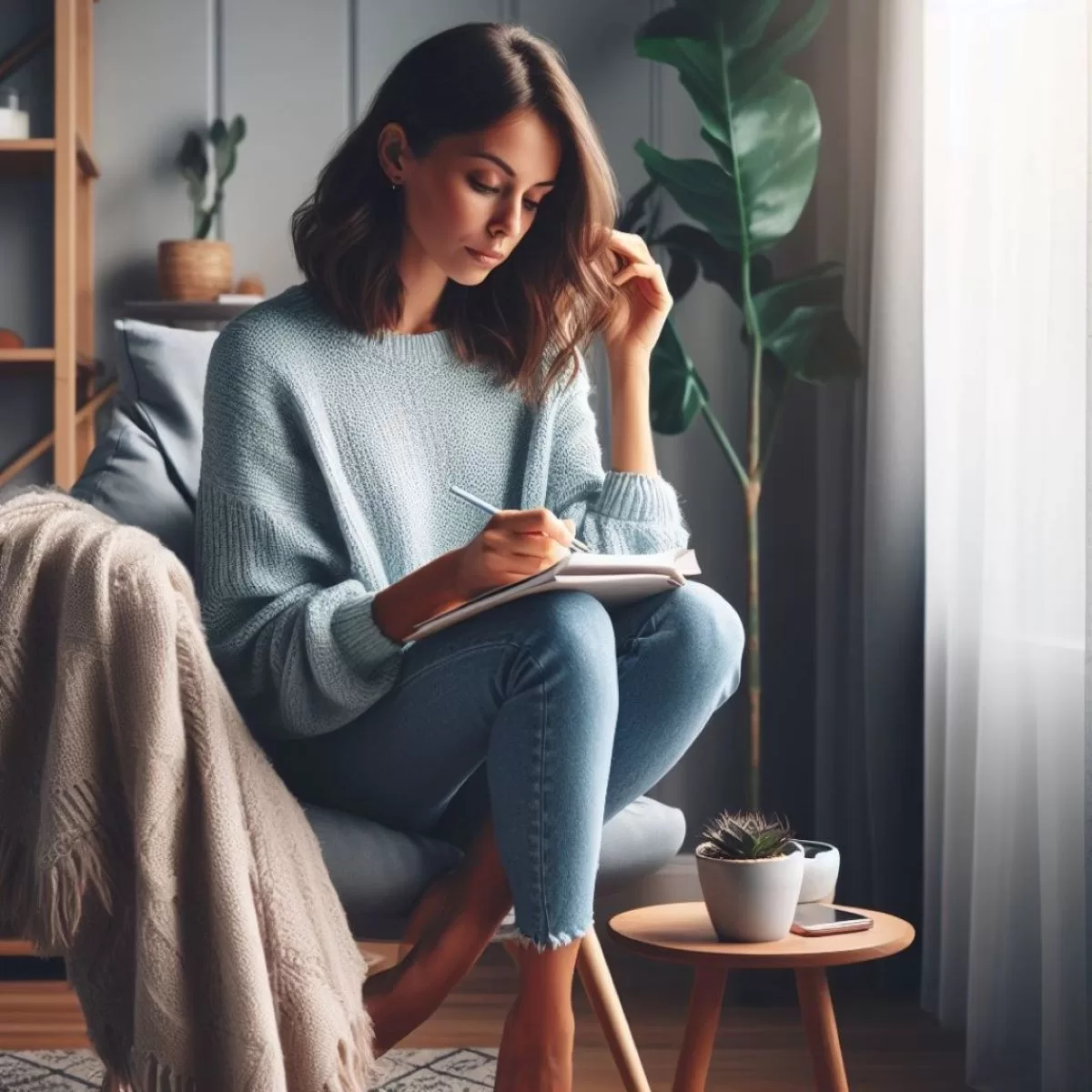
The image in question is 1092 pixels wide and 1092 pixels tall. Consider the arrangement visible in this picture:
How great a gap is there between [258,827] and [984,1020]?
3.81 ft

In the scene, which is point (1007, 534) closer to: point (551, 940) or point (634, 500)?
point (634, 500)

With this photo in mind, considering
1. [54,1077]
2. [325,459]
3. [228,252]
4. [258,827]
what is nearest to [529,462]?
[325,459]

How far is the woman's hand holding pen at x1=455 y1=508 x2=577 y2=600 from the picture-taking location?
1.33 metres

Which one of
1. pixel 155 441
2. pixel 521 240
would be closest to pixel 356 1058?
pixel 155 441

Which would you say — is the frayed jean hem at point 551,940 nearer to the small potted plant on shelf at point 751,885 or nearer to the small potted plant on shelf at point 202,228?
the small potted plant on shelf at point 751,885

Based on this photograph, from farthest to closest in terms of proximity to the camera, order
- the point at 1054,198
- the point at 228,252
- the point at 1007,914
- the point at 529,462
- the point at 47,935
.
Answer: the point at 228,252 < the point at 1007,914 < the point at 1054,198 < the point at 529,462 < the point at 47,935

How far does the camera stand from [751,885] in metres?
1.41

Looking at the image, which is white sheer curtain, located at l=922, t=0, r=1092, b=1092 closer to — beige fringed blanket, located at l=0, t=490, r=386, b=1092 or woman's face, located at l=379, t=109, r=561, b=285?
woman's face, located at l=379, t=109, r=561, b=285

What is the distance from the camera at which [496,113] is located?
154 cm

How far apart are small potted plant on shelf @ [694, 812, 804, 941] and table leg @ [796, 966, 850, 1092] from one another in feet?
0.37

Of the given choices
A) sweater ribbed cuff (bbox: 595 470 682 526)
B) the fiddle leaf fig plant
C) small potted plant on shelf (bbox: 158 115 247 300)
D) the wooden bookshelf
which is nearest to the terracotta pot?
small potted plant on shelf (bbox: 158 115 247 300)

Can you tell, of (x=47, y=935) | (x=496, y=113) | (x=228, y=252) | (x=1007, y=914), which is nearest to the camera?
(x=47, y=935)

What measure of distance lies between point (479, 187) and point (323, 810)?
64 cm

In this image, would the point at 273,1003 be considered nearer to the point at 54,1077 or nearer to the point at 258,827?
the point at 258,827
